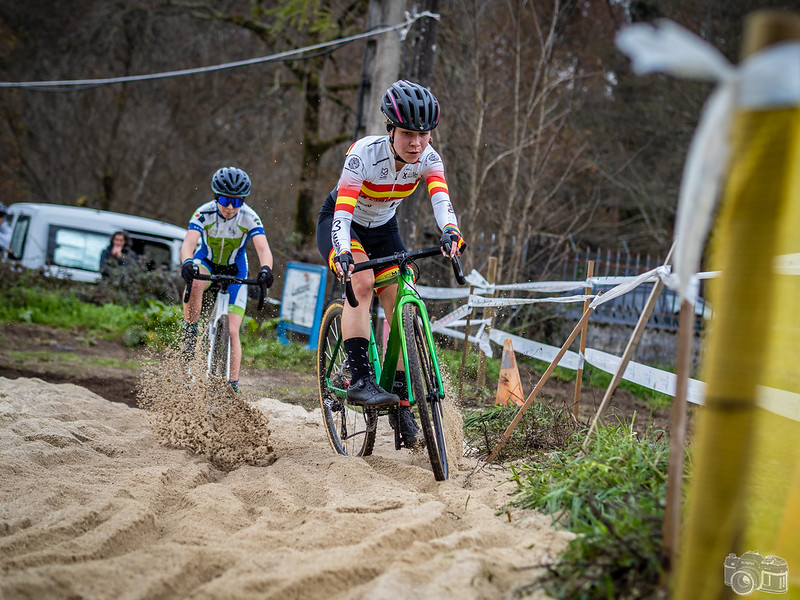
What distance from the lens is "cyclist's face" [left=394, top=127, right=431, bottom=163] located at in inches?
177

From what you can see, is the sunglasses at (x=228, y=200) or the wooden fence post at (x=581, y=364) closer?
the wooden fence post at (x=581, y=364)

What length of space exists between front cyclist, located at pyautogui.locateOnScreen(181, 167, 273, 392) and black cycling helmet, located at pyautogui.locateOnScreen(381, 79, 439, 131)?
7.62ft

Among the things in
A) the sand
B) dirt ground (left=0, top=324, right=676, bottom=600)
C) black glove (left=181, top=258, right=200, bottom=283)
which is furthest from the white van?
the sand

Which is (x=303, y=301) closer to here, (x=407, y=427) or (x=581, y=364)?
(x=581, y=364)

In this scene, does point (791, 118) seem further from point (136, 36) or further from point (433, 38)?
point (136, 36)

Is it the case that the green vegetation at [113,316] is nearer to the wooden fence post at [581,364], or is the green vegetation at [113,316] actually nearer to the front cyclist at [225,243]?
the front cyclist at [225,243]

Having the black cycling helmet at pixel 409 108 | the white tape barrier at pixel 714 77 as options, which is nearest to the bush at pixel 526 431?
the black cycling helmet at pixel 409 108

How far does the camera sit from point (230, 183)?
6371 millimetres

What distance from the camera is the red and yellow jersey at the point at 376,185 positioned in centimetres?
450

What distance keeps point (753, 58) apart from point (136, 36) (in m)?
A: 23.1

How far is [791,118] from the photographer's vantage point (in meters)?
1.68

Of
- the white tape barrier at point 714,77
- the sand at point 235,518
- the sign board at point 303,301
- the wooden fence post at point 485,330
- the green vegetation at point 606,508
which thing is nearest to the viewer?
the white tape barrier at point 714,77

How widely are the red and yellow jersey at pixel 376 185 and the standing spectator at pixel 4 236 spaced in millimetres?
11386

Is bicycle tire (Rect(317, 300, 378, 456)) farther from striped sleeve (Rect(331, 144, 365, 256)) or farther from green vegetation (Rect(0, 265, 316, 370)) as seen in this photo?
green vegetation (Rect(0, 265, 316, 370))
